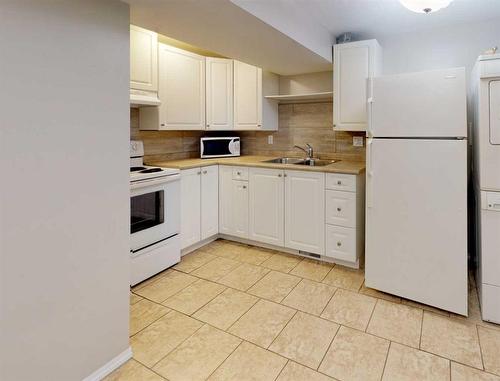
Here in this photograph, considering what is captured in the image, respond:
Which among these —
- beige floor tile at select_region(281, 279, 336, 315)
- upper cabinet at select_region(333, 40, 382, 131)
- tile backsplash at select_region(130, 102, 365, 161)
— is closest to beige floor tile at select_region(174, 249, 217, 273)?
beige floor tile at select_region(281, 279, 336, 315)

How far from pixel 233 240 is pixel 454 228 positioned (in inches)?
88.7

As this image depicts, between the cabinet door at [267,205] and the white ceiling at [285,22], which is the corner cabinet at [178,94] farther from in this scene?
the cabinet door at [267,205]

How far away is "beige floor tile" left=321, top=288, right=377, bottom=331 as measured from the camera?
2.18 metres

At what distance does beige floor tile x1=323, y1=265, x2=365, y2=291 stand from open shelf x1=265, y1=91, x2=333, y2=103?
1.77 m

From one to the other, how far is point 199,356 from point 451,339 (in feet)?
4.96

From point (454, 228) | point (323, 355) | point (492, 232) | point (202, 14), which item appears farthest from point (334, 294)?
point (202, 14)

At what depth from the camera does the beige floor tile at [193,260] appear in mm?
3045

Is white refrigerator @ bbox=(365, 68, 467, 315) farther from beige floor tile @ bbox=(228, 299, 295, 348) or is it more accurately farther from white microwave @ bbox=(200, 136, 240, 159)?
white microwave @ bbox=(200, 136, 240, 159)

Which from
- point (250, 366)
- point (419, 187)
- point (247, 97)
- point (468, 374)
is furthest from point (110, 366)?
point (247, 97)

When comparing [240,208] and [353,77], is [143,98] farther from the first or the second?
[353,77]

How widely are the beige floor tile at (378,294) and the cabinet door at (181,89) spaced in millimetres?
2313

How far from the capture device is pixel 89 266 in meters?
1.60

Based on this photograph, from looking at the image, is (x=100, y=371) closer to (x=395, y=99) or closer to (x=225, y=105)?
(x=395, y=99)

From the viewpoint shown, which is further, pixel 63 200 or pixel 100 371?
pixel 100 371
